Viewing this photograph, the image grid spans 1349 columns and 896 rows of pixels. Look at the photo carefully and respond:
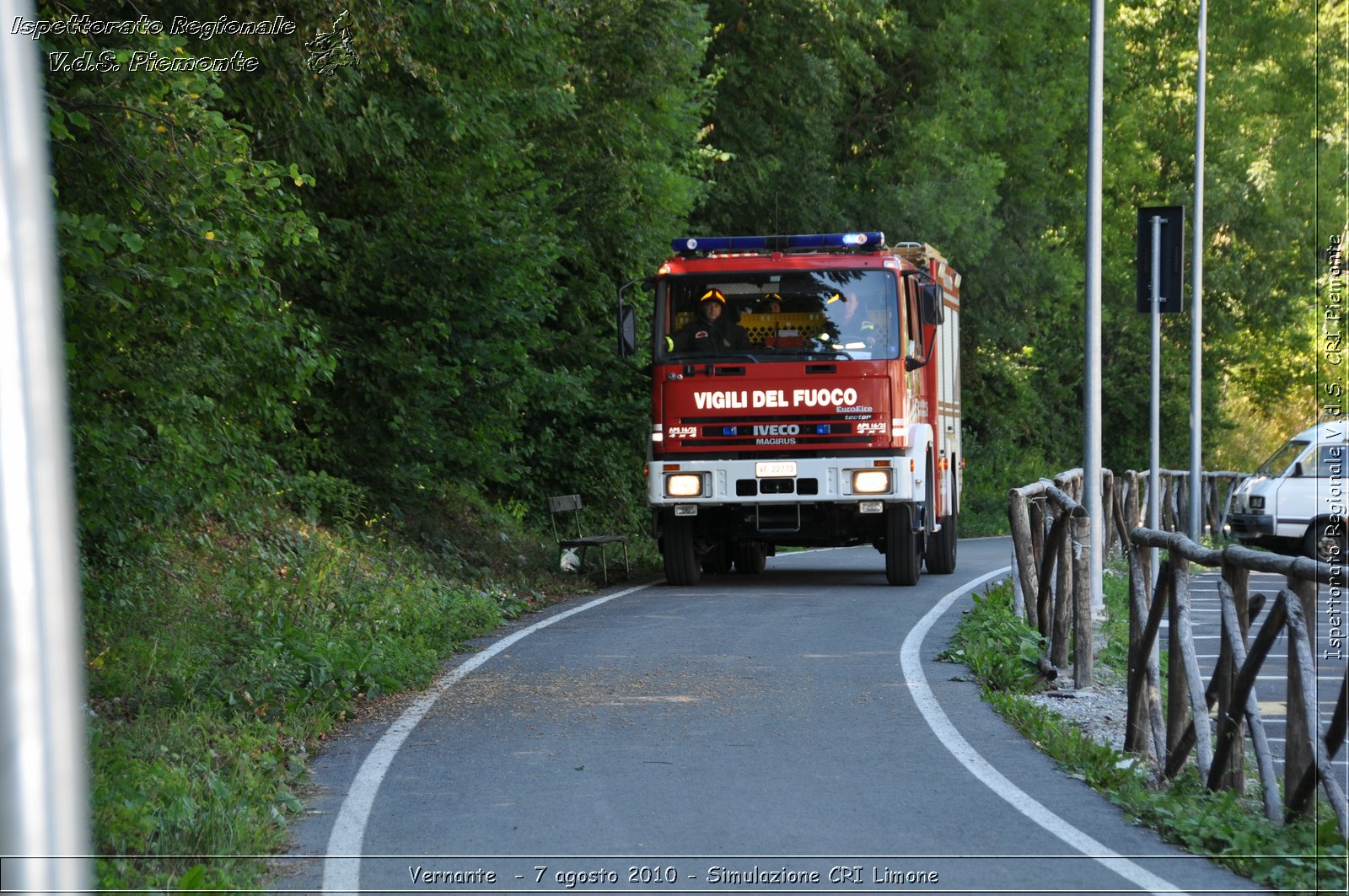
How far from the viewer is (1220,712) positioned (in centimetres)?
670

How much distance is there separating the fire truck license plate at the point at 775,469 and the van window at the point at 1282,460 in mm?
11850

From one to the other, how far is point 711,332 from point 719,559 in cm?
399

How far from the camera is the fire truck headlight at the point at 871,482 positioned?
1575cm

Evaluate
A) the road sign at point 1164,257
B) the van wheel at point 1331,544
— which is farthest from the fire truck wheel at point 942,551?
the van wheel at point 1331,544

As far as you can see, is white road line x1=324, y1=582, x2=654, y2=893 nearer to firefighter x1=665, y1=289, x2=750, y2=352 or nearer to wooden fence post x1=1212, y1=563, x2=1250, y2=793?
wooden fence post x1=1212, y1=563, x2=1250, y2=793

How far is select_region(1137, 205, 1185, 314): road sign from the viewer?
558 inches

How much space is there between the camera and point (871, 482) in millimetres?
15766

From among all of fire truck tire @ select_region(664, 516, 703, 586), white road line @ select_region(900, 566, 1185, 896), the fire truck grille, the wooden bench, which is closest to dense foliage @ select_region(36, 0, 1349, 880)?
the wooden bench

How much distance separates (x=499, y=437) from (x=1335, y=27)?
89.4ft

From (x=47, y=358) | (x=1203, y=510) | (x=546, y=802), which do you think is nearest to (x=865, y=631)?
(x=546, y=802)

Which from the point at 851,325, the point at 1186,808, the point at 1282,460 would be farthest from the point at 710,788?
the point at 1282,460

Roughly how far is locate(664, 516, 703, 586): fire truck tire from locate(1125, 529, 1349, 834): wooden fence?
28.8 feet

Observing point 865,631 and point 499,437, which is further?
point 499,437

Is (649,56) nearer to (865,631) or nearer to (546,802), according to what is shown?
(865,631)
